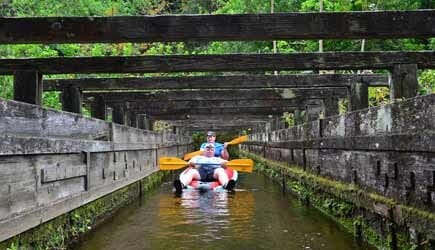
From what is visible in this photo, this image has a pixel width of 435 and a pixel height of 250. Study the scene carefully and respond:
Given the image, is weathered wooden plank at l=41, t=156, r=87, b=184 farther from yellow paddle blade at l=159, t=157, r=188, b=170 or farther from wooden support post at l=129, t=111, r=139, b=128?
wooden support post at l=129, t=111, r=139, b=128

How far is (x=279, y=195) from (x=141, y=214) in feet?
15.4

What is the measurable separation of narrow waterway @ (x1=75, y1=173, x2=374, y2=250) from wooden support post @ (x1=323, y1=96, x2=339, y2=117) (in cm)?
257

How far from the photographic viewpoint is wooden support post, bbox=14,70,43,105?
8.61 m

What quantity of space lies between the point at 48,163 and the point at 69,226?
159 centimetres

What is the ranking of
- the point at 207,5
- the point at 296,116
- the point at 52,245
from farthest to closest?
the point at 207,5, the point at 296,116, the point at 52,245

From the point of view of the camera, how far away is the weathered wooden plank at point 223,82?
11992 mm

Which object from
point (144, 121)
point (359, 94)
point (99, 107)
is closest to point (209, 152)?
point (99, 107)

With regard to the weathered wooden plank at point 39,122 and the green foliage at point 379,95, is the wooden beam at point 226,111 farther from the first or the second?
the weathered wooden plank at point 39,122

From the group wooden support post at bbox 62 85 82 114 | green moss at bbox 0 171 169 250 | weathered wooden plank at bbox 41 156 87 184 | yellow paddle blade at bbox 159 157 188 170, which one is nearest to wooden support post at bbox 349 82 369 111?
green moss at bbox 0 171 169 250

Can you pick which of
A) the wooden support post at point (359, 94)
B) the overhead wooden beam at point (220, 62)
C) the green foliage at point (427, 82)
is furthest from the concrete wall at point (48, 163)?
the green foliage at point (427, 82)

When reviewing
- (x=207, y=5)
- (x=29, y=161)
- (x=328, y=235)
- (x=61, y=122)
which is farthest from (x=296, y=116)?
(x=207, y=5)

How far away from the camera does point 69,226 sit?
8.07 metres

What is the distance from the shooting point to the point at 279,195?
1465cm

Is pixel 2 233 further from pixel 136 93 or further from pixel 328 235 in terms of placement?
pixel 136 93
